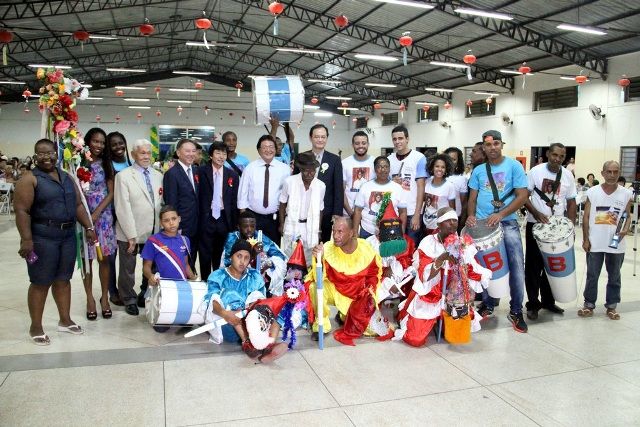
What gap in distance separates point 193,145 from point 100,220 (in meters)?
1.02

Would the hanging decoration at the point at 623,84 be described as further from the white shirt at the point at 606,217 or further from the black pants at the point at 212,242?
the black pants at the point at 212,242

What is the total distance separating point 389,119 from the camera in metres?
27.9

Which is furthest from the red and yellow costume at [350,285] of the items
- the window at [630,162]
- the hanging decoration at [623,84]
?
the window at [630,162]

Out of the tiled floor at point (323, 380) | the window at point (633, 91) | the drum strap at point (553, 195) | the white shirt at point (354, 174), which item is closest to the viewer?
the tiled floor at point (323, 380)

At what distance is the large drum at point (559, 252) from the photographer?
4.06m

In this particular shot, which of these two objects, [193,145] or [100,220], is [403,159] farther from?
[100,220]

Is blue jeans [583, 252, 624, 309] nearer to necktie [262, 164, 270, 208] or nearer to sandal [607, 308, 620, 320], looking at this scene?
sandal [607, 308, 620, 320]

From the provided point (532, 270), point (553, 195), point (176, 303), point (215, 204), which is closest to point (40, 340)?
point (176, 303)

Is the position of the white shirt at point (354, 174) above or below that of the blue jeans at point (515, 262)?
above

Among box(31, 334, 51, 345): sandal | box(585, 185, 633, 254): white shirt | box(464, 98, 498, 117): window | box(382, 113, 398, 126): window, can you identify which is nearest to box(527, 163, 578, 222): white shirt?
box(585, 185, 633, 254): white shirt

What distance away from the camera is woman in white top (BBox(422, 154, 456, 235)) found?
175 inches

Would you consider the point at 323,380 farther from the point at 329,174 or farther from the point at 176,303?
the point at 329,174

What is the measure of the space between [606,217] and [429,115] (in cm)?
2038

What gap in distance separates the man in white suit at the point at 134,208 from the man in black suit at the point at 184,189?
0.18 meters
